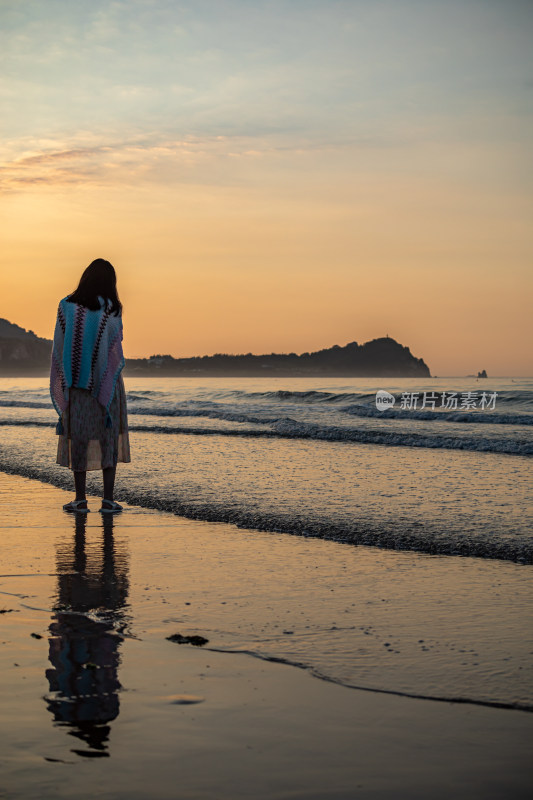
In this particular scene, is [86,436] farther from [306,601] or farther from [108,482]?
[306,601]

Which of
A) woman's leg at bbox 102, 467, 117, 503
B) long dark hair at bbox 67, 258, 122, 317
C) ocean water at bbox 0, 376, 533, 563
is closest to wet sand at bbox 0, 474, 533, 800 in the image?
ocean water at bbox 0, 376, 533, 563

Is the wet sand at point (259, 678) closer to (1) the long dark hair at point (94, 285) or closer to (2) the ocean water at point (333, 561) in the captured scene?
(2) the ocean water at point (333, 561)

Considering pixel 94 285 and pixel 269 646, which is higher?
pixel 94 285

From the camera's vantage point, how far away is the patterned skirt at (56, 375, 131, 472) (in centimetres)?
614

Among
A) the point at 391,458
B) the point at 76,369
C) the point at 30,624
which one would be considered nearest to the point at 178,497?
the point at 76,369

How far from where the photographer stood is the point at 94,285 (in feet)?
19.9

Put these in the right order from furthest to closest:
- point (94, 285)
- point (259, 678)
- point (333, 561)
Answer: point (94, 285)
point (333, 561)
point (259, 678)

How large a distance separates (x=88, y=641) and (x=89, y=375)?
3.48 m

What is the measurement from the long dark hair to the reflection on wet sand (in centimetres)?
215

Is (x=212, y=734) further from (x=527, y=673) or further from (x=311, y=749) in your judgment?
(x=527, y=673)

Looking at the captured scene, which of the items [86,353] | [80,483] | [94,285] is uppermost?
[94,285]

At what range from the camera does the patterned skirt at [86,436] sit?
6137 millimetres

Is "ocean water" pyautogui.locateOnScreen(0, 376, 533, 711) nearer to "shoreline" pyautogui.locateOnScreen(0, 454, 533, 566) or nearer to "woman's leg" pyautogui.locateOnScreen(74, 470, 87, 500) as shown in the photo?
"shoreline" pyautogui.locateOnScreen(0, 454, 533, 566)

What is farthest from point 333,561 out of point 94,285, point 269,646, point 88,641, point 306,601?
point 94,285
